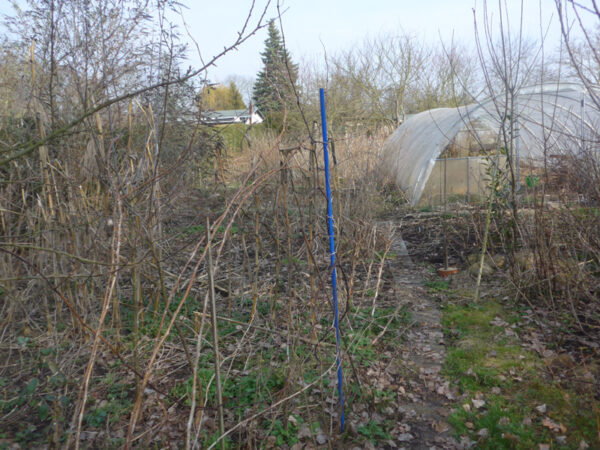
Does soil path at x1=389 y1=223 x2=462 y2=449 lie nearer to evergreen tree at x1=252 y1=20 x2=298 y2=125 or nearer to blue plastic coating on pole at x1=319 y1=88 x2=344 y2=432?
blue plastic coating on pole at x1=319 y1=88 x2=344 y2=432

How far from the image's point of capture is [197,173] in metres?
10.3

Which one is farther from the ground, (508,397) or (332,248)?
(332,248)

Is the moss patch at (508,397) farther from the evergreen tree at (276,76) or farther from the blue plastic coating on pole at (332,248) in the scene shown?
the evergreen tree at (276,76)

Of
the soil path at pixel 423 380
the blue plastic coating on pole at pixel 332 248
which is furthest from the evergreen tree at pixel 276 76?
the soil path at pixel 423 380

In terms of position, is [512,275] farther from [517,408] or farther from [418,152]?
[418,152]

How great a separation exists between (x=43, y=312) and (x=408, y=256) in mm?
4851

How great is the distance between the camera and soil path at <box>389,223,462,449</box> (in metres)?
3.11

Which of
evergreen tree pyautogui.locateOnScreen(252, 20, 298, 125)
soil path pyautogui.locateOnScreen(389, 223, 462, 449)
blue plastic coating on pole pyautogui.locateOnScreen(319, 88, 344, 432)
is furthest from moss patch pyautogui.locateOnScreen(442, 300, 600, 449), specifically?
evergreen tree pyautogui.locateOnScreen(252, 20, 298, 125)

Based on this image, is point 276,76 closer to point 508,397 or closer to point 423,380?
point 423,380

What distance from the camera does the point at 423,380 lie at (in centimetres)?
378

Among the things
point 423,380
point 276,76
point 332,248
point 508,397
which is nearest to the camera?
point 332,248

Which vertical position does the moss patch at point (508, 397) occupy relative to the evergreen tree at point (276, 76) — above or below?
below

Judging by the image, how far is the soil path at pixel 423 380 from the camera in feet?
10.2

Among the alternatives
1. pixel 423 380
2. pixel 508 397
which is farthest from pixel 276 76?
pixel 508 397
